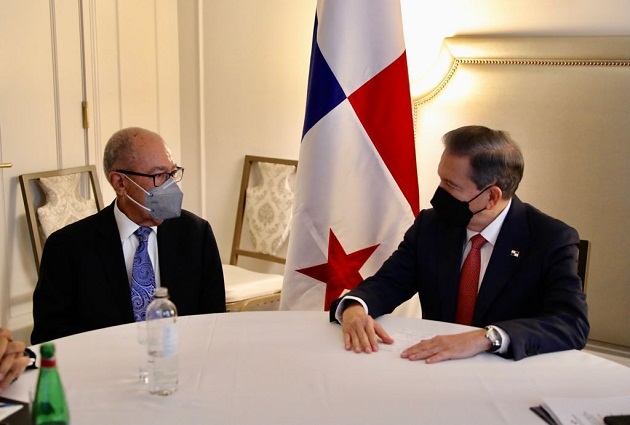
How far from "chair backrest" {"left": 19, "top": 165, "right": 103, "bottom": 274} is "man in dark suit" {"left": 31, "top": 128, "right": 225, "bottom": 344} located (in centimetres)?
129

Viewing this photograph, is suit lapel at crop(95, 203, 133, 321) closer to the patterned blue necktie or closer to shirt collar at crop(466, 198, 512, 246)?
the patterned blue necktie

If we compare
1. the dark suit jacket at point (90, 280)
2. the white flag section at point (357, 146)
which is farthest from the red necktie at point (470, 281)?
the dark suit jacket at point (90, 280)

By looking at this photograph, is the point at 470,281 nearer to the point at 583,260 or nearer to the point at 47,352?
the point at 583,260

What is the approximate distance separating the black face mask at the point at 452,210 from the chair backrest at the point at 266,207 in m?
1.85

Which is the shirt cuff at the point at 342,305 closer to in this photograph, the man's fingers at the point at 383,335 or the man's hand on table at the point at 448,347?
the man's fingers at the point at 383,335

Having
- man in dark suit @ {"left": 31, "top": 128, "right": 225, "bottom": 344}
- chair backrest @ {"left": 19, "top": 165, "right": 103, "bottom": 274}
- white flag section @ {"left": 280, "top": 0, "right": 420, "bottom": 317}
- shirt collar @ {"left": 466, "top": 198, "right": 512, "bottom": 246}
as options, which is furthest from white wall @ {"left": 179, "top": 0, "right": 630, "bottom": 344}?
man in dark suit @ {"left": 31, "top": 128, "right": 225, "bottom": 344}

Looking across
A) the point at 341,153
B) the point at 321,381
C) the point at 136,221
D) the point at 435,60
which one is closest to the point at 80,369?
the point at 321,381

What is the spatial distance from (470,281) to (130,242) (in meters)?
1.12

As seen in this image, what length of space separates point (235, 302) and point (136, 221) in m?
1.31

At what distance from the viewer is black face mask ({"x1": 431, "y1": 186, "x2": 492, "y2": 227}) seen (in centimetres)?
244

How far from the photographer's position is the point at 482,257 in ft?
8.00

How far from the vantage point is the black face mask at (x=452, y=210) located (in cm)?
244

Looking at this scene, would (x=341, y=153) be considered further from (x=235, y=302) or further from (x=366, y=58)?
(x=235, y=302)

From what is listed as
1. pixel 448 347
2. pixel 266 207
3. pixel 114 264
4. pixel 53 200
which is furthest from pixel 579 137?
pixel 53 200
